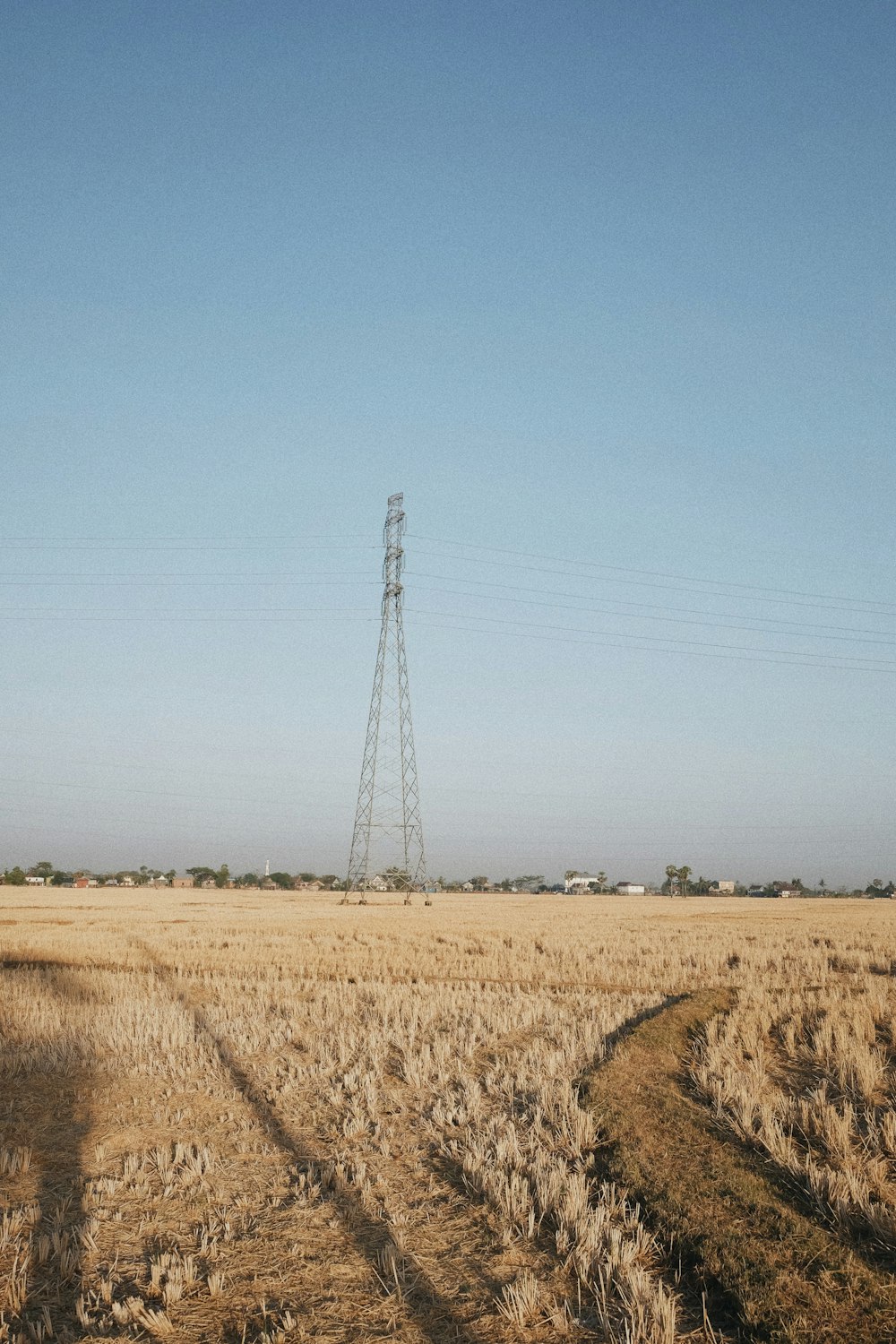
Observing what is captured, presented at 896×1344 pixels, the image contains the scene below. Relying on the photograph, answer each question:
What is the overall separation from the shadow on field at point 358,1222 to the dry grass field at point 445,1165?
0.03 m

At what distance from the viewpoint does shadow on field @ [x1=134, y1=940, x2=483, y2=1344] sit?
5.89m

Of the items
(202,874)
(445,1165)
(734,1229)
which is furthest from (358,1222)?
(202,874)

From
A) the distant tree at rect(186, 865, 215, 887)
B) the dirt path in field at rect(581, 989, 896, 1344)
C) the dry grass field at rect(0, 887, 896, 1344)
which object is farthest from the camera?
the distant tree at rect(186, 865, 215, 887)

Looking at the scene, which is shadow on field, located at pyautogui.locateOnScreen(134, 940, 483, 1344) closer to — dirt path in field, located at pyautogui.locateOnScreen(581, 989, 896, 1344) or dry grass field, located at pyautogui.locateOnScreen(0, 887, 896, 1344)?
dry grass field, located at pyautogui.locateOnScreen(0, 887, 896, 1344)

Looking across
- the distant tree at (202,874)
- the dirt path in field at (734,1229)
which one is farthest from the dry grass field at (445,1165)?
the distant tree at (202,874)

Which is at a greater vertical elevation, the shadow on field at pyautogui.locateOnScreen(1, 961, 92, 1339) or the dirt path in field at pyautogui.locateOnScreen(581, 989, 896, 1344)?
the dirt path in field at pyautogui.locateOnScreen(581, 989, 896, 1344)

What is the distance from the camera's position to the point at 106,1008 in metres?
16.8

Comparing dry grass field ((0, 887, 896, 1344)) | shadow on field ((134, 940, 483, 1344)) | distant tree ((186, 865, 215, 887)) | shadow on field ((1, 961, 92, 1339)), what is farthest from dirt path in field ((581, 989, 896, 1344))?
distant tree ((186, 865, 215, 887))

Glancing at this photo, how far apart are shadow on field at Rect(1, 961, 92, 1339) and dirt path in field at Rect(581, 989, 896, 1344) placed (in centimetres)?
437

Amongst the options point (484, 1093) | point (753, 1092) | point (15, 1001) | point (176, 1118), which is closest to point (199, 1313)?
point (176, 1118)

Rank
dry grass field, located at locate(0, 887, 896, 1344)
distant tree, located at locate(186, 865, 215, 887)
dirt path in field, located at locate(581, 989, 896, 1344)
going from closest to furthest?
dirt path in field, located at locate(581, 989, 896, 1344)
dry grass field, located at locate(0, 887, 896, 1344)
distant tree, located at locate(186, 865, 215, 887)

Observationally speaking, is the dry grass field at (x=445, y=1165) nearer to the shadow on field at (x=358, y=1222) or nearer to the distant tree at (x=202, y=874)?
the shadow on field at (x=358, y=1222)

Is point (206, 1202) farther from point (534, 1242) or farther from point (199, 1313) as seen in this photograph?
point (534, 1242)

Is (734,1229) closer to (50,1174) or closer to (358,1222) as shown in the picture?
(358,1222)
